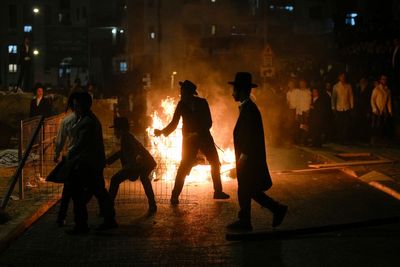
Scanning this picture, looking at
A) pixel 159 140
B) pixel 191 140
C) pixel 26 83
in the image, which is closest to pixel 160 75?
pixel 26 83

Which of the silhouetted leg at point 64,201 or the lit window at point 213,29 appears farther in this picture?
the lit window at point 213,29

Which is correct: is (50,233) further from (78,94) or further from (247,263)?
(247,263)

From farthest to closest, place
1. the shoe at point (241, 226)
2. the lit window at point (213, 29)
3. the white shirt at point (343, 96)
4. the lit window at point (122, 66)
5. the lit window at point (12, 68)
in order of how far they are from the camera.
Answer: the lit window at point (12, 68) < the lit window at point (122, 66) < the lit window at point (213, 29) < the white shirt at point (343, 96) < the shoe at point (241, 226)

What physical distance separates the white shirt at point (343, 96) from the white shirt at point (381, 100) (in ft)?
2.05

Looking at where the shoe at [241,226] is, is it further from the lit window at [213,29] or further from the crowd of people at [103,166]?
the lit window at [213,29]

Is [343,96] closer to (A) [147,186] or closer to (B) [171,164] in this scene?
(B) [171,164]

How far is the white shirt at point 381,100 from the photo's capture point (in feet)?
56.9

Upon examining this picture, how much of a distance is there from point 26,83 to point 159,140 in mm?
16014

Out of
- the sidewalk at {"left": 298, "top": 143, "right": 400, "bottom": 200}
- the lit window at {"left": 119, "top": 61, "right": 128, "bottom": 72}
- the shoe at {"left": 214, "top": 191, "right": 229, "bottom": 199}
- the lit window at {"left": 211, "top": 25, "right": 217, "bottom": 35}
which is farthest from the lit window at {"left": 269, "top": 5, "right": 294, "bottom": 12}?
the shoe at {"left": 214, "top": 191, "right": 229, "bottom": 199}

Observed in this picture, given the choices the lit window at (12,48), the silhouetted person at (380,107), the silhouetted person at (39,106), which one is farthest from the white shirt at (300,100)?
the lit window at (12,48)

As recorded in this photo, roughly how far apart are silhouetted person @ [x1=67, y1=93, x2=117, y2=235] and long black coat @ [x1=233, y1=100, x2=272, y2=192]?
1.65 m

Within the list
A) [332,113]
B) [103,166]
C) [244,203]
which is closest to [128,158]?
[103,166]

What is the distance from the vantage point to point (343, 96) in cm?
1781

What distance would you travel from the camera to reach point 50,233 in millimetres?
7867
